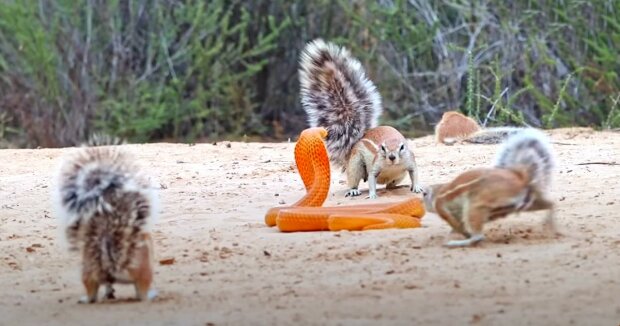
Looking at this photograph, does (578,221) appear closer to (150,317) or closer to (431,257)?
(431,257)

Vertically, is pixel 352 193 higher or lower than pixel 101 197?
lower

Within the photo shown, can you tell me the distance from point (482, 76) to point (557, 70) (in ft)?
2.94

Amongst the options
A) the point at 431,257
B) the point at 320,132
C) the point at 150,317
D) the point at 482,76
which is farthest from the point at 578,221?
the point at 482,76

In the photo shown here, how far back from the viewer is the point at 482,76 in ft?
53.2

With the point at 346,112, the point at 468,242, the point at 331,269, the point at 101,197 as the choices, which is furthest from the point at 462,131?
the point at 101,197

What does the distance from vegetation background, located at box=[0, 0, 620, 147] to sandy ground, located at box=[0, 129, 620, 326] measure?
6.30 meters

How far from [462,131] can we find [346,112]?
273 centimetres

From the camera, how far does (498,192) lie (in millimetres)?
6773

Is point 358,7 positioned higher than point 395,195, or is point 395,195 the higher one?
point 358,7

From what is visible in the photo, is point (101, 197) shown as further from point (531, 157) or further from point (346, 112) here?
point (346, 112)

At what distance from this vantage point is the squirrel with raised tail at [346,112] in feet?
32.0

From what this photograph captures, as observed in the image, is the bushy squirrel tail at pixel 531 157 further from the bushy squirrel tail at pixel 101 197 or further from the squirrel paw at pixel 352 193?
the squirrel paw at pixel 352 193

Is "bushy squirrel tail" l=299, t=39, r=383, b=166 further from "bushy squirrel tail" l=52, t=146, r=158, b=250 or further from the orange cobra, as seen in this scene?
"bushy squirrel tail" l=52, t=146, r=158, b=250

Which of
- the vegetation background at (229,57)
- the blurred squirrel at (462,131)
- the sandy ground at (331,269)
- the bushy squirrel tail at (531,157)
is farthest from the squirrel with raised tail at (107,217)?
the vegetation background at (229,57)
